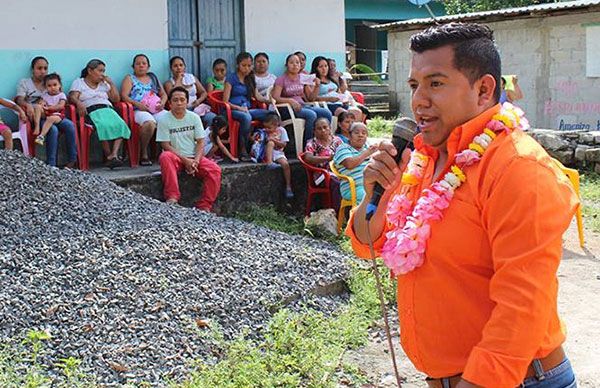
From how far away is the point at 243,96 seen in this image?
10.1 metres

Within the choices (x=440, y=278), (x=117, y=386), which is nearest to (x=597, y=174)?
(x=117, y=386)

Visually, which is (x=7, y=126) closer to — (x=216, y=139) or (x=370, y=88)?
(x=216, y=139)

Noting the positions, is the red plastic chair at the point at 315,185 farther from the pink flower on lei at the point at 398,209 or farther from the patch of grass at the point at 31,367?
the pink flower on lei at the point at 398,209

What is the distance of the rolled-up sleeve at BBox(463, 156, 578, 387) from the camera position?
1.87 m

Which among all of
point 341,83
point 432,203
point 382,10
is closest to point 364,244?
point 432,203

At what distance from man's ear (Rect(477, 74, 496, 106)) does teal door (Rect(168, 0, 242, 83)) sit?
8.64 meters

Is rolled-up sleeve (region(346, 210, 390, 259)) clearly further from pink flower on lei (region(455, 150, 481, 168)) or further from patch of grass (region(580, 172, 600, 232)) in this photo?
patch of grass (region(580, 172, 600, 232))

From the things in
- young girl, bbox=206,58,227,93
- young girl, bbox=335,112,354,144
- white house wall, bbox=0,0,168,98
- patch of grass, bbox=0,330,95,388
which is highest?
white house wall, bbox=0,0,168,98

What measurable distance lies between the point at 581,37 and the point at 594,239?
7394 mm

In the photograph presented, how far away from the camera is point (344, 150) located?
27.7 ft

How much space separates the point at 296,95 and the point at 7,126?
381cm

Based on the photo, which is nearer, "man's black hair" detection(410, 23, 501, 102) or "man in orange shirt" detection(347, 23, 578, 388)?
"man in orange shirt" detection(347, 23, 578, 388)

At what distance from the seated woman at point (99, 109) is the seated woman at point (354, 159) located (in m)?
2.45

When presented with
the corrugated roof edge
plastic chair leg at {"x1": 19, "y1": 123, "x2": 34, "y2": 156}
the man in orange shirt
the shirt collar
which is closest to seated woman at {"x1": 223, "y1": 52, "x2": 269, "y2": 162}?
plastic chair leg at {"x1": 19, "y1": 123, "x2": 34, "y2": 156}
